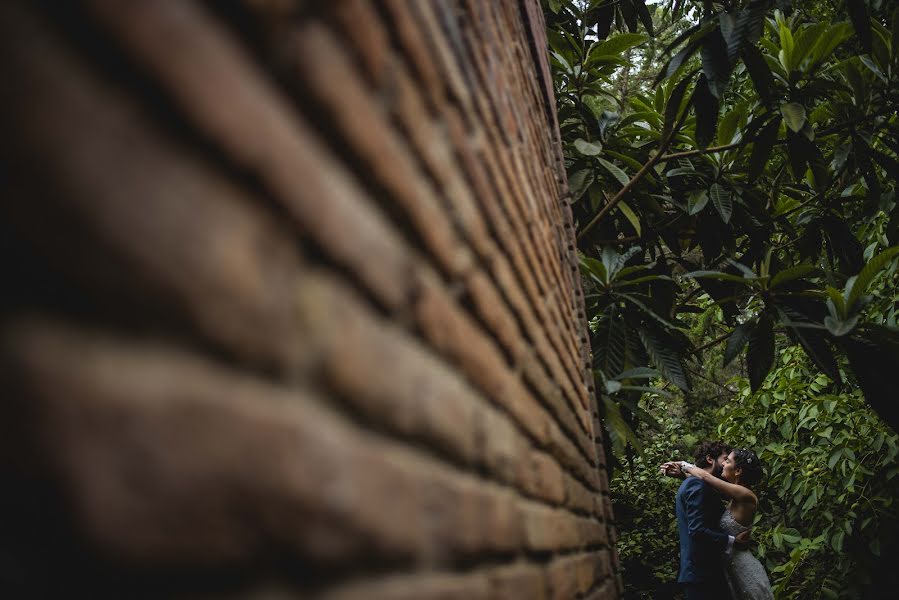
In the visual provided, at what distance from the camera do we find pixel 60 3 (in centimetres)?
28

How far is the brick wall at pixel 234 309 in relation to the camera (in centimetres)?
27

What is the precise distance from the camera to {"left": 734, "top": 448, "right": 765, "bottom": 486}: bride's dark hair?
167 inches

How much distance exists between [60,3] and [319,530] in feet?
1.17

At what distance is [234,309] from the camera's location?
1.20 feet

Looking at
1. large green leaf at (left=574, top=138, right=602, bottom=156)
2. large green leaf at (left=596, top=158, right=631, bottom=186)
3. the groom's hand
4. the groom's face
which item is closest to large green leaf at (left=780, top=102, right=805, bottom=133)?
large green leaf at (left=596, top=158, right=631, bottom=186)

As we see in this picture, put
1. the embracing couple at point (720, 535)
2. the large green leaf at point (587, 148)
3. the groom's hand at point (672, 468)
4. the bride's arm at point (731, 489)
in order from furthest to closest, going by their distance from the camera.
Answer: the groom's hand at point (672, 468)
the bride's arm at point (731, 489)
the embracing couple at point (720, 535)
the large green leaf at point (587, 148)

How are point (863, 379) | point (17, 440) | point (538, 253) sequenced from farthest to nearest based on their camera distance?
point (863, 379) < point (538, 253) < point (17, 440)

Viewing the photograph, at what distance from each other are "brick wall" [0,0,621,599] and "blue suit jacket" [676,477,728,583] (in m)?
3.86

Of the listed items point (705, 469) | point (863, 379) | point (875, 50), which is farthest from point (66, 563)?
point (705, 469)

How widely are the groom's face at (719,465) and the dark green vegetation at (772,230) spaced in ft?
2.35

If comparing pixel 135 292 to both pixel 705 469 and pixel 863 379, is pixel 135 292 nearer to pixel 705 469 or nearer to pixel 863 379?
pixel 863 379

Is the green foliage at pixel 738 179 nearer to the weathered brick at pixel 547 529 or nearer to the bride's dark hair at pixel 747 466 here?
the bride's dark hair at pixel 747 466

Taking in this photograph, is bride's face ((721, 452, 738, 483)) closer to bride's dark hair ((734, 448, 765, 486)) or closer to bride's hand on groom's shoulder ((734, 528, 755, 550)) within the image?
bride's dark hair ((734, 448, 765, 486))

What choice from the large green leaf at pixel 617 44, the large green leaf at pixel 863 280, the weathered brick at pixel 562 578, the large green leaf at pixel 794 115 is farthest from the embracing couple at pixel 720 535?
the weathered brick at pixel 562 578
